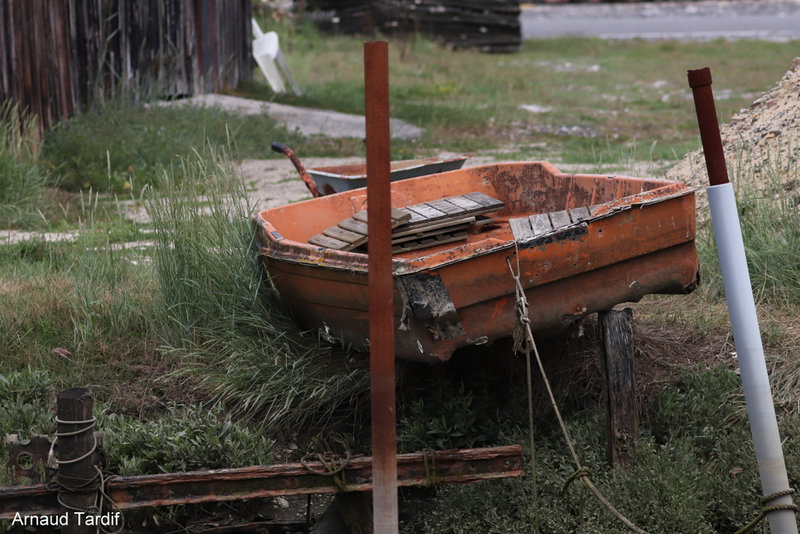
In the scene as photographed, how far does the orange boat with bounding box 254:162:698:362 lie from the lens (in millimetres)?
4062

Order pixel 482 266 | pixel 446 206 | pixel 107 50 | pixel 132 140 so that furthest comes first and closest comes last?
1. pixel 107 50
2. pixel 132 140
3. pixel 446 206
4. pixel 482 266

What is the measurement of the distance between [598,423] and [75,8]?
7775 mm

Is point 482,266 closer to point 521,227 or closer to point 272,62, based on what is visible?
point 521,227

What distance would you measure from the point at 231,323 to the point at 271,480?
4.70 ft

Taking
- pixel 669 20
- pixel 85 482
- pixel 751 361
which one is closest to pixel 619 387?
pixel 751 361

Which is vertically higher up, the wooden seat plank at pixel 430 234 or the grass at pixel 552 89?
the wooden seat plank at pixel 430 234

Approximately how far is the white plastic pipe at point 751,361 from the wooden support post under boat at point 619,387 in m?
0.93

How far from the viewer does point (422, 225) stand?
517 cm

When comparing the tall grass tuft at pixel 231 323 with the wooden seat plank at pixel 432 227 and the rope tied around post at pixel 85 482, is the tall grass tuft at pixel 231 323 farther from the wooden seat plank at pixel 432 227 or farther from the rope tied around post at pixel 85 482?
the rope tied around post at pixel 85 482

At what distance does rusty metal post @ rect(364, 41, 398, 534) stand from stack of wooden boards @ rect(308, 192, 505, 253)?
1.81 m

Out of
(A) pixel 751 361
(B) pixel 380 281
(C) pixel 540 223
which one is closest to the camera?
(B) pixel 380 281

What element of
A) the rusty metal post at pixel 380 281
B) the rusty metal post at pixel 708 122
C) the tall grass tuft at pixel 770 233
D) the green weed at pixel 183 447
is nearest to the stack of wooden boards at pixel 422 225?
the green weed at pixel 183 447

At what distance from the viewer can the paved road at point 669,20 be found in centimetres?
2548
